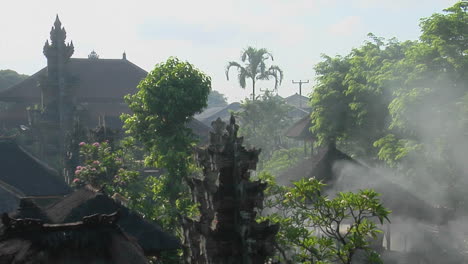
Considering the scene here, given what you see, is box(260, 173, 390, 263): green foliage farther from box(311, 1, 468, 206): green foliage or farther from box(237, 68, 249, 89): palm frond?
box(237, 68, 249, 89): palm frond

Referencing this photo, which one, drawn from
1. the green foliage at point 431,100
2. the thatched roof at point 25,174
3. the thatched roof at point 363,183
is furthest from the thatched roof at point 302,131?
the thatched roof at point 25,174

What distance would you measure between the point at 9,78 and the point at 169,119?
2632 inches

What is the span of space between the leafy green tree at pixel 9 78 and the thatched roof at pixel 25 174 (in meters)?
47.7

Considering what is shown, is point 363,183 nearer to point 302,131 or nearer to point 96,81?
point 302,131

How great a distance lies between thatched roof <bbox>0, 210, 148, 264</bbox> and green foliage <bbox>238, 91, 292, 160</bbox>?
4477 cm

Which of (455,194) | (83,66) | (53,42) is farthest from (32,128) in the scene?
(455,194)

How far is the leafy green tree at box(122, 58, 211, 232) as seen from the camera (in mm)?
Result: 22531

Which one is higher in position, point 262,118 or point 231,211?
point 231,211

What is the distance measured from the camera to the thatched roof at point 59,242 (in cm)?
699

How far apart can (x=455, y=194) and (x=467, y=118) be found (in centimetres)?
395

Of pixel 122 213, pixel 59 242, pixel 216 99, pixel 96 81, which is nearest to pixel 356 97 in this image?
pixel 122 213

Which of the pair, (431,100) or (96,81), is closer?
(431,100)

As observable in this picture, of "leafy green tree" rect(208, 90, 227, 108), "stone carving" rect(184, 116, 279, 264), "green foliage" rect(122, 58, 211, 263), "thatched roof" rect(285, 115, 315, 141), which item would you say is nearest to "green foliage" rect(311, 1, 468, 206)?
"green foliage" rect(122, 58, 211, 263)

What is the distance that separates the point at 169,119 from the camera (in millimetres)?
23109
